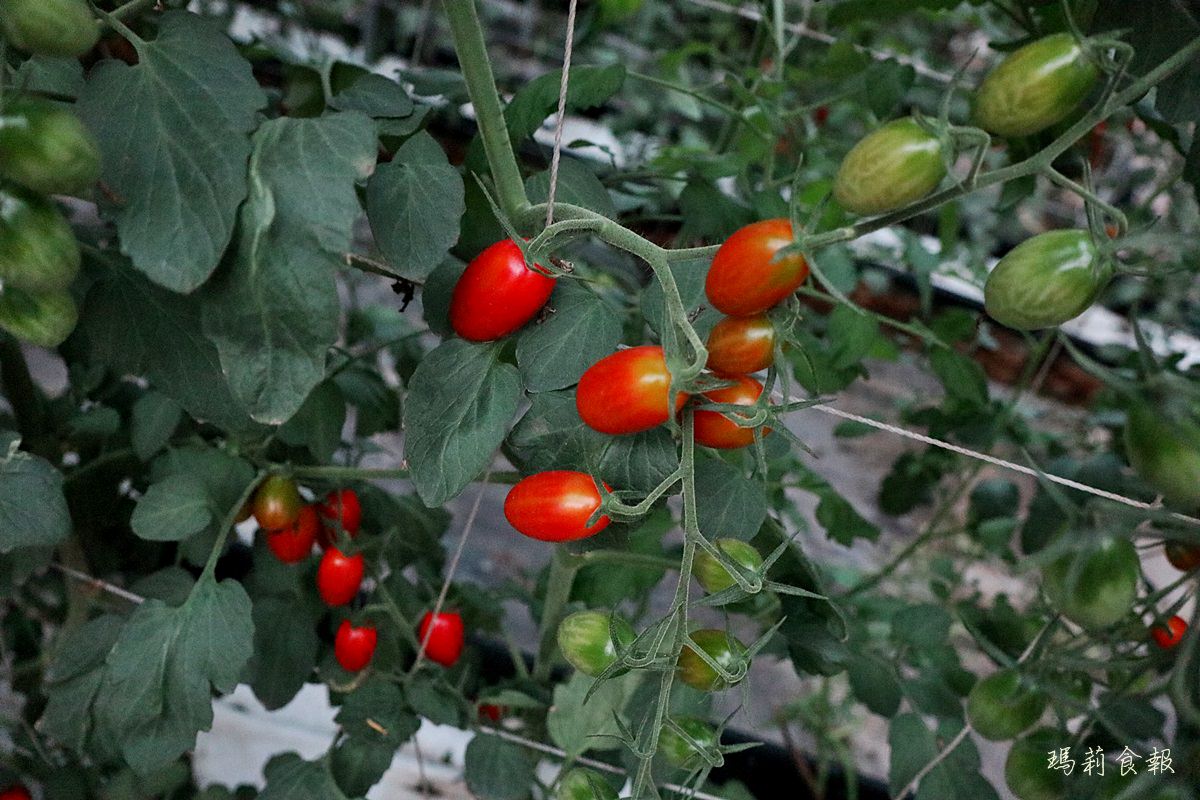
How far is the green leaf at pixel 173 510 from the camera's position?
0.68 metres

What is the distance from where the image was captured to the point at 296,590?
2.87 feet

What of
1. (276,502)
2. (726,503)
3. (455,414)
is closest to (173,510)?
(276,502)

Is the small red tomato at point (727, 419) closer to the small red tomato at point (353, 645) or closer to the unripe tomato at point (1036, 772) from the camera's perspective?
the unripe tomato at point (1036, 772)

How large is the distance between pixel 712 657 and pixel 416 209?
0.31m

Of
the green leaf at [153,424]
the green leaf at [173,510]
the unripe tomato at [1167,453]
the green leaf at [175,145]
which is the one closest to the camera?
the unripe tomato at [1167,453]

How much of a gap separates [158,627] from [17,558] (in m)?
0.20

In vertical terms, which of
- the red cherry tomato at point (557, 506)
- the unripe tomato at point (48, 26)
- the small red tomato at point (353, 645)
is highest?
the unripe tomato at point (48, 26)

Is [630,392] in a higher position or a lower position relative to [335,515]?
higher

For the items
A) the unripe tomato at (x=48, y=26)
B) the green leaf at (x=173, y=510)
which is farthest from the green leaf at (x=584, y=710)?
the unripe tomato at (x=48, y=26)

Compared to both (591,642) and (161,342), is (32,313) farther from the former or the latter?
(591,642)

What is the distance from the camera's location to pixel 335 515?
0.79 meters

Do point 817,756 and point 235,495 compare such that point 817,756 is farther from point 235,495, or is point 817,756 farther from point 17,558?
point 17,558

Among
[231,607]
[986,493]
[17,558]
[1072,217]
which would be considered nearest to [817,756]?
[986,493]

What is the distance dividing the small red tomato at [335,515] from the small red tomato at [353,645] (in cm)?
8
